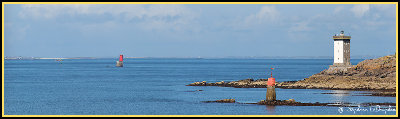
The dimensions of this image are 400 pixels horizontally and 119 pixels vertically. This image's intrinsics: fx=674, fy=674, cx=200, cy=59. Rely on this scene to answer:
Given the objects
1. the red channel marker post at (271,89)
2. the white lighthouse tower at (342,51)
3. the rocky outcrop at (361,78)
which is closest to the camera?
the red channel marker post at (271,89)

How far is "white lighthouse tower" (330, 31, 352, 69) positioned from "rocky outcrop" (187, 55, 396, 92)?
123cm

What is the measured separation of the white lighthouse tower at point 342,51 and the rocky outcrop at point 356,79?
4.03 ft

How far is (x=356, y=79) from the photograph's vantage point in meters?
79.8

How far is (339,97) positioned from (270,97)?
12147 mm

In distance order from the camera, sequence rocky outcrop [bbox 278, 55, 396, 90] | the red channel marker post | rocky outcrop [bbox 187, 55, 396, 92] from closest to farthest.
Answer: the red channel marker post < rocky outcrop [bbox 278, 55, 396, 90] < rocky outcrop [bbox 187, 55, 396, 92]

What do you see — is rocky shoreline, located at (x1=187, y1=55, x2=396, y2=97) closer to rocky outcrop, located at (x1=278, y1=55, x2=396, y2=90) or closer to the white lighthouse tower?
rocky outcrop, located at (x1=278, y1=55, x2=396, y2=90)

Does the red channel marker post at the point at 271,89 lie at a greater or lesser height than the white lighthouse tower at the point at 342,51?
lesser

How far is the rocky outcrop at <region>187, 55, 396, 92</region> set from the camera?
7519 cm

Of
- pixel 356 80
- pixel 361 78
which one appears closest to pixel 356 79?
pixel 361 78

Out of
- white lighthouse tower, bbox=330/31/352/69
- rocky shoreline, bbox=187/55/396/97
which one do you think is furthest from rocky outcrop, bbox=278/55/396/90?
white lighthouse tower, bbox=330/31/352/69

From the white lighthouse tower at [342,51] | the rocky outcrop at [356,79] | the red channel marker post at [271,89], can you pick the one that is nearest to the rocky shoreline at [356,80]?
the rocky outcrop at [356,79]

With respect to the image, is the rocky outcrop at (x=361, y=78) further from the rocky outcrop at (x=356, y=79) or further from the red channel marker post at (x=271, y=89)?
the red channel marker post at (x=271, y=89)

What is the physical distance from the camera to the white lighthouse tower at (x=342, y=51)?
284 feet

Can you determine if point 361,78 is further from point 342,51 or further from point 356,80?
point 342,51
